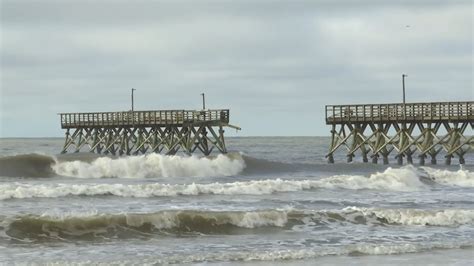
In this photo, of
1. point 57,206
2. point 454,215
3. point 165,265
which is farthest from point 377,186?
point 165,265

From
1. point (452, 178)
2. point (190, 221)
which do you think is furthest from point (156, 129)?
point (190, 221)

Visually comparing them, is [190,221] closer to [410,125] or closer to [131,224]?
[131,224]

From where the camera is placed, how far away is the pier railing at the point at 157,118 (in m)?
49.2

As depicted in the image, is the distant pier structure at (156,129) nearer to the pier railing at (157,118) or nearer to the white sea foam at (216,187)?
the pier railing at (157,118)

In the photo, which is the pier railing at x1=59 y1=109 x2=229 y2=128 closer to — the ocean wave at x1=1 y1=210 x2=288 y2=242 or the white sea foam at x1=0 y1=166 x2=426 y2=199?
the white sea foam at x1=0 y1=166 x2=426 y2=199

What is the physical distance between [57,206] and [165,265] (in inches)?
337

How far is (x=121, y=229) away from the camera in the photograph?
56.5 feet

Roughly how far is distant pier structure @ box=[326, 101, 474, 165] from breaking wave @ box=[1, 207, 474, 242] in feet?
69.6

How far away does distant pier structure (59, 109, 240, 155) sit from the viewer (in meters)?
49.2

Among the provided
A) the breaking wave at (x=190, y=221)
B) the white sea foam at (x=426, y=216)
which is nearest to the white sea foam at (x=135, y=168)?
the breaking wave at (x=190, y=221)

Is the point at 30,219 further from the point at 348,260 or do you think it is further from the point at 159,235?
the point at 348,260

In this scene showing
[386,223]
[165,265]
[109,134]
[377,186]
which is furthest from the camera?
[109,134]

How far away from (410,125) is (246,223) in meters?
25.2

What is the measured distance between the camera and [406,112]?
41.3m
